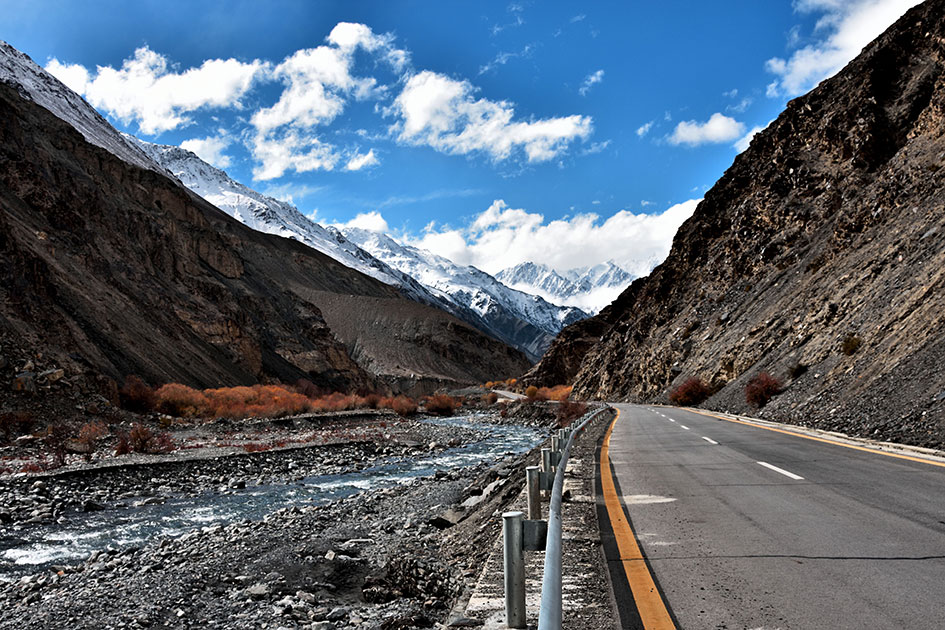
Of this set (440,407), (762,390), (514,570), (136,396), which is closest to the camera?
(514,570)

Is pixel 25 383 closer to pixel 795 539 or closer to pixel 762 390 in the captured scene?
pixel 795 539

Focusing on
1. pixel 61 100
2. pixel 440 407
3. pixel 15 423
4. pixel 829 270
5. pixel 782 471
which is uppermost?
pixel 61 100

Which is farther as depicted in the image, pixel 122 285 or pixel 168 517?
pixel 122 285

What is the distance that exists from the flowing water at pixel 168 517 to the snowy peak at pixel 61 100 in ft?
391

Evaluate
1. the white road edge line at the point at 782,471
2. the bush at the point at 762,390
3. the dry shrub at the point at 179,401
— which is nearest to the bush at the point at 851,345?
the bush at the point at 762,390

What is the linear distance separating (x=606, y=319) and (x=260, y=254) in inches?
2452

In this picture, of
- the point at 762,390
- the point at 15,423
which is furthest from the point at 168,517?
the point at 762,390

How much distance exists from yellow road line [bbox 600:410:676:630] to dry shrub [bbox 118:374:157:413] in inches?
1176

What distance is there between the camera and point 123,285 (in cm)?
4300

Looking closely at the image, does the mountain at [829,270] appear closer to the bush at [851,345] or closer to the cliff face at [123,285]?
the bush at [851,345]

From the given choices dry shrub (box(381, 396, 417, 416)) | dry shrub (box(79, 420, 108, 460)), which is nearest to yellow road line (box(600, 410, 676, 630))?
dry shrub (box(79, 420, 108, 460))

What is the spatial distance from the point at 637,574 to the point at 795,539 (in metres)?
1.74

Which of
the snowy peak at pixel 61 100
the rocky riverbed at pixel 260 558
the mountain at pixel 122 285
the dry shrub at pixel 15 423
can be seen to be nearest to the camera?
the rocky riverbed at pixel 260 558

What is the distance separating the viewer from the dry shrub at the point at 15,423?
2048 cm
